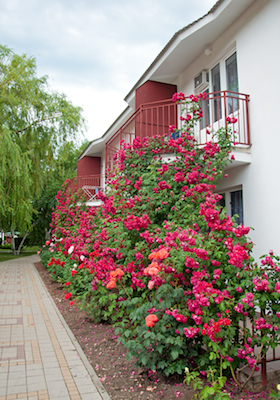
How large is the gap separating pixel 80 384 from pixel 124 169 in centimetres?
437

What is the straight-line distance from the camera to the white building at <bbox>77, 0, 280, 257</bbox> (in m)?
5.75

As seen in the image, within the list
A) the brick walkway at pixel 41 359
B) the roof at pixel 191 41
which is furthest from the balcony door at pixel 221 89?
the brick walkway at pixel 41 359

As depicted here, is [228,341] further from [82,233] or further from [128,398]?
[82,233]

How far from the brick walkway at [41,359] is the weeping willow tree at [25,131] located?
6228mm

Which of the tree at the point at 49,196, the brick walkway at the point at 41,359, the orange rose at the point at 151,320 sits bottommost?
the brick walkway at the point at 41,359

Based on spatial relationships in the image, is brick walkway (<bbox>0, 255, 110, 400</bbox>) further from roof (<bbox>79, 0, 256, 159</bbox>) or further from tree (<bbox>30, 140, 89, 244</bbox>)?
tree (<bbox>30, 140, 89, 244</bbox>)

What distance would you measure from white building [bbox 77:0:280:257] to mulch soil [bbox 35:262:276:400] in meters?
3.22

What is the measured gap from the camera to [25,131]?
13945mm

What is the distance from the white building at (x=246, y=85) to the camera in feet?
18.9

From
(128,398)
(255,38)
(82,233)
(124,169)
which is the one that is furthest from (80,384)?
(255,38)

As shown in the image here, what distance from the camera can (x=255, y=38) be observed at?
6301 millimetres

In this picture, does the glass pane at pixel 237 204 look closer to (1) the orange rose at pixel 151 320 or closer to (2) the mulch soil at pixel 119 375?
(2) the mulch soil at pixel 119 375

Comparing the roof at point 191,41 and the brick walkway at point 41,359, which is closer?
the brick walkway at point 41,359

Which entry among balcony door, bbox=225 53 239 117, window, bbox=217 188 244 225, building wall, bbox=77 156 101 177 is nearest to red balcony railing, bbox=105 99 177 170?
balcony door, bbox=225 53 239 117
